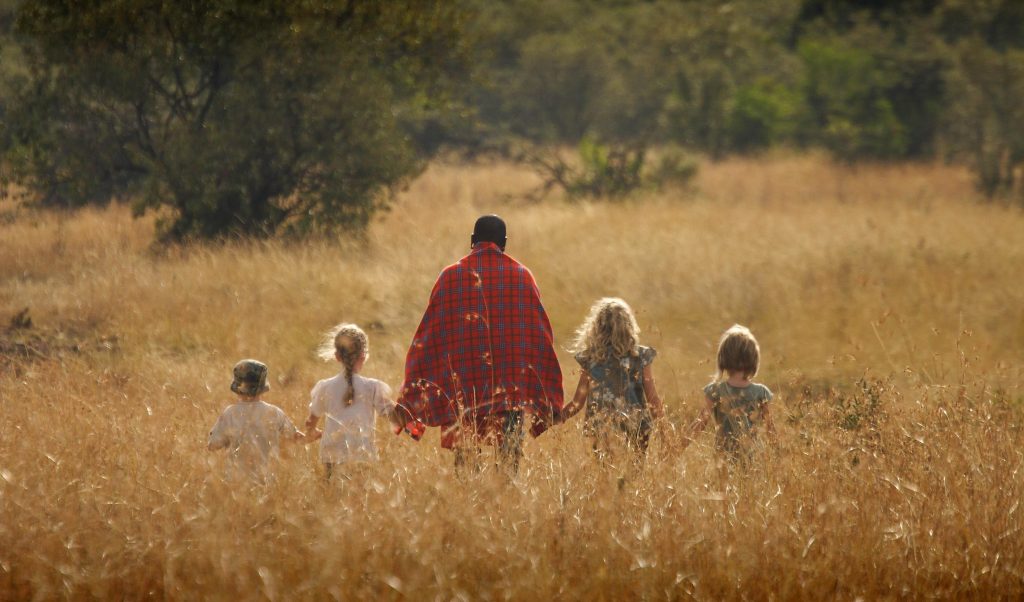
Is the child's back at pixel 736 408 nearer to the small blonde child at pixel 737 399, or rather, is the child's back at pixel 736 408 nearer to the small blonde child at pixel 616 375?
the small blonde child at pixel 737 399

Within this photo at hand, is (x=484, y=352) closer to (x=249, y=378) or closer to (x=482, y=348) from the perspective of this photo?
(x=482, y=348)

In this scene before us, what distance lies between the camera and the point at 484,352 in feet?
18.1

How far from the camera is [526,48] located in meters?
31.7

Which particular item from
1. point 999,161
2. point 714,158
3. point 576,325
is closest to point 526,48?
point 714,158

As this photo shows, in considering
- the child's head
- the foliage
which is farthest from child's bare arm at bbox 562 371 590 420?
the foliage

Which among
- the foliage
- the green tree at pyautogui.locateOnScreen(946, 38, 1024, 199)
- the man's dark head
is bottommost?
the foliage

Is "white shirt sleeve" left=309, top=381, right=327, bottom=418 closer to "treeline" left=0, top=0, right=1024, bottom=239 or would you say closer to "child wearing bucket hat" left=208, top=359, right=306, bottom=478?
"child wearing bucket hat" left=208, top=359, right=306, bottom=478

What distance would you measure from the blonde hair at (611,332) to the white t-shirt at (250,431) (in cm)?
147

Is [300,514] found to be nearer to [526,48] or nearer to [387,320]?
[387,320]

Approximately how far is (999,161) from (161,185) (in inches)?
581

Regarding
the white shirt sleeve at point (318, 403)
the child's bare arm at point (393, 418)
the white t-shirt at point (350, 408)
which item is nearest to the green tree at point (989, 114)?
the child's bare arm at point (393, 418)

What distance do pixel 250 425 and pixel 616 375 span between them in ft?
5.71

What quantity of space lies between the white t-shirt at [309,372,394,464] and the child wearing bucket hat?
0.16m

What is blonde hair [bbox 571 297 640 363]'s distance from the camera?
5.54 meters
